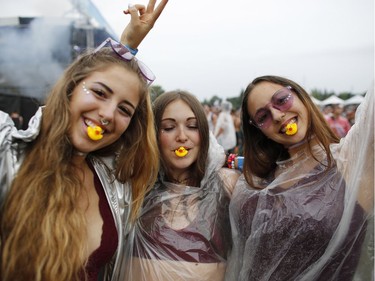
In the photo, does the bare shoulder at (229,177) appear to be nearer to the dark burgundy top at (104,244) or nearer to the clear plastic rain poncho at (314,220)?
the clear plastic rain poncho at (314,220)

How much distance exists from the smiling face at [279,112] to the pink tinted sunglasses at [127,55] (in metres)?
0.49

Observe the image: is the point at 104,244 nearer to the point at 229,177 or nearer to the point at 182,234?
the point at 182,234

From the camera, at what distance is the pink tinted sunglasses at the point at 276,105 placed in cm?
150

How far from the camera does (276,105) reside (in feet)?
4.94

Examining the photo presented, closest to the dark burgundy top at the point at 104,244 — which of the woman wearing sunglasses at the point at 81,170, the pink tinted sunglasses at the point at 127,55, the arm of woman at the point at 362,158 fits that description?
the woman wearing sunglasses at the point at 81,170

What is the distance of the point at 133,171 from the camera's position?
4.93 ft

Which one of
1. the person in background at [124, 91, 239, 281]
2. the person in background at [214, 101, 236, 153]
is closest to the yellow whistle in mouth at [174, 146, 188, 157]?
the person in background at [124, 91, 239, 281]

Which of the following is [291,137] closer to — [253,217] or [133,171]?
Result: [253,217]

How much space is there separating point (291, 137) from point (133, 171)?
0.69 m

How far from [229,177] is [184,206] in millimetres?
264

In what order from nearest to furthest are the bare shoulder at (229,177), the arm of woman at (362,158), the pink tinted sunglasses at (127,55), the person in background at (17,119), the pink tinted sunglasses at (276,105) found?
the arm of woman at (362,158)
the pink tinted sunglasses at (127,55)
the pink tinted sunglasses at (276,105)
the bare shoulder at (229,177)
the person in background at (17,119)

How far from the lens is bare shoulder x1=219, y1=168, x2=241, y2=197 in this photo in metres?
1.61

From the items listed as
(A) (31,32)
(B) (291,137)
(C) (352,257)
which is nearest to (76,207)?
(B) (291,137)

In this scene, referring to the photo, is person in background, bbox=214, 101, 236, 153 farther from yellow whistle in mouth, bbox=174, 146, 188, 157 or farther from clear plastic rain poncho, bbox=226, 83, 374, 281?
clear plastic rain poncho, bbox=226, 83, 374, 281
